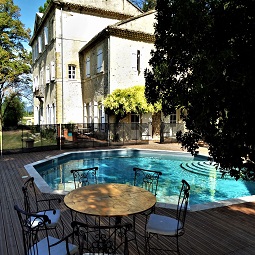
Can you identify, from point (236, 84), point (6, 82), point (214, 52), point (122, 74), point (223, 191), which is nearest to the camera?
point (236, 84)

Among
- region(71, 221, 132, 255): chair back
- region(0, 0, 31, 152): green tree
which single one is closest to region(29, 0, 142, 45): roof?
region(0, 0, 31, 152): green tree

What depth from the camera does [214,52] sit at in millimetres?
2488

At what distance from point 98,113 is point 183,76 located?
14636mm

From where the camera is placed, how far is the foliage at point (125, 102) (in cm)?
1484

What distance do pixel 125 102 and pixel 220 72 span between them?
1263cm

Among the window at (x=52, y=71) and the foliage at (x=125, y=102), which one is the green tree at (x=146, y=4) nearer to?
the window at (x=52, y=71)

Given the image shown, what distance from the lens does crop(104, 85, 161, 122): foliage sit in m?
14.8

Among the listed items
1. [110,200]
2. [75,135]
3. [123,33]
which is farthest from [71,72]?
[110,200]

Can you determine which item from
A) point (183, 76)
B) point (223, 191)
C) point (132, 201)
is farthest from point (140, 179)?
point (183, 76)

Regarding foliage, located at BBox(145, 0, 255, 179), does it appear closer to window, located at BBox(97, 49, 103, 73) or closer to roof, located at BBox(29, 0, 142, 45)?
window, located at BBox(97, 49, 103, 73)

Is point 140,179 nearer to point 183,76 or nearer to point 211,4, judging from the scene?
point 183,76

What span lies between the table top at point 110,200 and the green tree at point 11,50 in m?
24.6

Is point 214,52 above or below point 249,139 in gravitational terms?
above

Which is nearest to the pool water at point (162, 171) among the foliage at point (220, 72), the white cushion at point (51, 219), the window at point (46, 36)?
the white cushion at point (51, 219)
